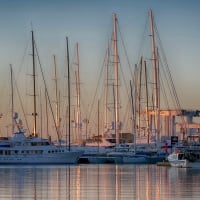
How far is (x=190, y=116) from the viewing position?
458 feet

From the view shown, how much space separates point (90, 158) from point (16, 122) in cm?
1051

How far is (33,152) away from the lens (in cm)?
10725

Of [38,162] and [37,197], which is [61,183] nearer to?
[37,197]

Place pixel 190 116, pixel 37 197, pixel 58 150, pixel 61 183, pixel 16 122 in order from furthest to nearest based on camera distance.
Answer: pixel 190 116, pixel 16 122, pixel 58 150, pixel 61 183, pixel 37 197

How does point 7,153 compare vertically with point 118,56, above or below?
below

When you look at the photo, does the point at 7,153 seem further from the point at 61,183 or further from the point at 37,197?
the point at 37,197

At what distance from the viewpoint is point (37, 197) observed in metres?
42.2

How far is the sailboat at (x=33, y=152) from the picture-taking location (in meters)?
106

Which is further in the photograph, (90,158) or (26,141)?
(90,158)

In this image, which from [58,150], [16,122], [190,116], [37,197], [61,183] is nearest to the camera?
[37,197]

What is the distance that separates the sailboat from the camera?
10638 cm

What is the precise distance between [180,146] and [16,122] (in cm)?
2109

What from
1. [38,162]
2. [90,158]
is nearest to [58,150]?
[38,162]

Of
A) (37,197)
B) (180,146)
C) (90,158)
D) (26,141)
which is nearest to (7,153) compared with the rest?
(26,141)
